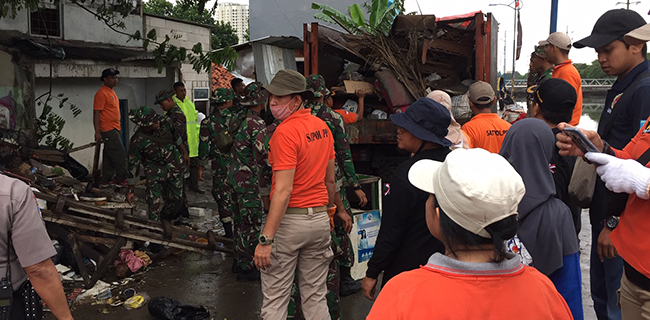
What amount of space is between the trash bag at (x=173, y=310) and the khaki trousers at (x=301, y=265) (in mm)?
1117

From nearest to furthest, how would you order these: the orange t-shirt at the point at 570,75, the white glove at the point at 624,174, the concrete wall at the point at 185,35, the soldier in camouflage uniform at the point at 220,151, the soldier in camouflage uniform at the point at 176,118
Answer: the white glove at the point at 624,174
the orange t-shirt at the point at 570,75
the soldier in camouflage uniform at the point at 220,151
the soldier in camouflage uniform at the point at 176,118
the concrete wall at the point at 185,35

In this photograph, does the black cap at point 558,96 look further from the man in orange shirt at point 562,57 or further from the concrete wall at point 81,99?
the concrete wall at point 81,99

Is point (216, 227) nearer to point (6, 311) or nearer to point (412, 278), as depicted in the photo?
point (6, 311)

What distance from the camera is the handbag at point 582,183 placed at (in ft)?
9.84

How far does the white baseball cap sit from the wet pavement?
10.7ft

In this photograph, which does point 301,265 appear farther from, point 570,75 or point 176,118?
point 176,118

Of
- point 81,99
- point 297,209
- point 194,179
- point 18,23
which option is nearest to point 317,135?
point 297,209

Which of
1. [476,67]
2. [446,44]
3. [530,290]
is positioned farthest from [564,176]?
[446,44]

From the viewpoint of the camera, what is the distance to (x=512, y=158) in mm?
2852

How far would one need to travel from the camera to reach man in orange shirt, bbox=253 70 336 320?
3369mm

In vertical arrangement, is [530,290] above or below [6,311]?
above

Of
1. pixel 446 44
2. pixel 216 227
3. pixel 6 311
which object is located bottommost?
pixel 216 227

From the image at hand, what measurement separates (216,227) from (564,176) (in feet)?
16.9

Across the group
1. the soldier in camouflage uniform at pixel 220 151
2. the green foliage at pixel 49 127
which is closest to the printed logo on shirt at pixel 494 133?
the soldier in camouflage uniform at pixel 220 151
